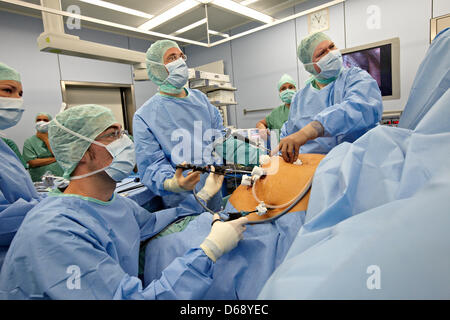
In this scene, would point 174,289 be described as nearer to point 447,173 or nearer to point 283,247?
point 283,247

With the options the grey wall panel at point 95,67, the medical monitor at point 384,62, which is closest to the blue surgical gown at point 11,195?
the grey wall panel at point 95,67

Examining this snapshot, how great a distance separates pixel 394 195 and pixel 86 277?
0.75 metres

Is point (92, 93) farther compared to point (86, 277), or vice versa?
point (92, 93)

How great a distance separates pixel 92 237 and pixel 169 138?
2.70ft

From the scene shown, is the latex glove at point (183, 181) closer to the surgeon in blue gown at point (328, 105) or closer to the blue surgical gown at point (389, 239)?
the surgeon in blue gown at point (328, 105)

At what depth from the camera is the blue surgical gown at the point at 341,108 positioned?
1.15 m

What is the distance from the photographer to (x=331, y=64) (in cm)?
139

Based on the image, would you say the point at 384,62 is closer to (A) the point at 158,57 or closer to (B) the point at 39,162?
(A) the point at 158,57

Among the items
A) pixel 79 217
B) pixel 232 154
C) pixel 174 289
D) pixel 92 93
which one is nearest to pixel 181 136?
pixel 232 154

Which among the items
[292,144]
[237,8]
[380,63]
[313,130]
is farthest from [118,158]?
[380,63]

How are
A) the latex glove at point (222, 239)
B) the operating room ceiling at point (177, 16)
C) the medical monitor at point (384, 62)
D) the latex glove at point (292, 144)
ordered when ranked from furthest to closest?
the operating room ceiling at point (177, 16)
the medical monitor at point (384, 62)
the latex glove at point (292, 144)
the latex glove at point (222, 239)

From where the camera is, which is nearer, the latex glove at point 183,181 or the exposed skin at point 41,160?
the latex glove at point 183,181

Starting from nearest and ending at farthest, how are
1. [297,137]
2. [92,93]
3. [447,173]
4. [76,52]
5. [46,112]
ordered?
[447,173]
[297,137]
[76,52]
[46,112]
[92,93]

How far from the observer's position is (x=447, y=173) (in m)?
0.47
